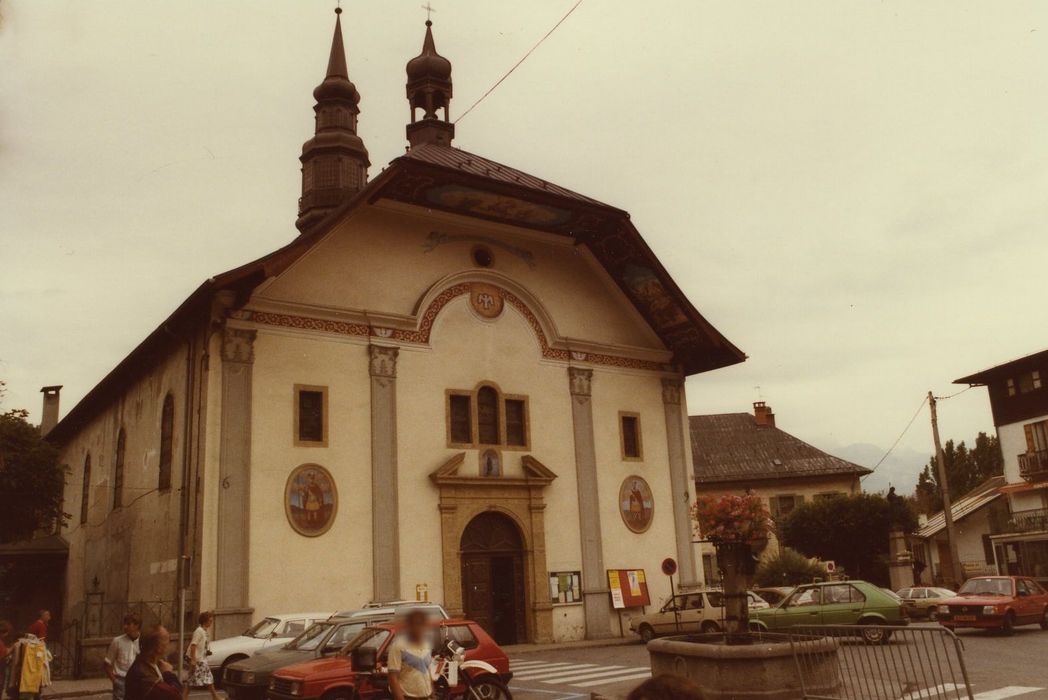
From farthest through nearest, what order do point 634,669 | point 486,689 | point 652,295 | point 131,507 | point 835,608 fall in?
point 652,295
point 131,507
point 835,608
point 634,669
point 486,689

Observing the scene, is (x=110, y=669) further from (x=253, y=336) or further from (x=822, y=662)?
(x=253, y=336)

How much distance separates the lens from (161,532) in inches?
872

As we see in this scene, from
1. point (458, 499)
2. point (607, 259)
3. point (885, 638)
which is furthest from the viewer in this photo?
point (607, 259)

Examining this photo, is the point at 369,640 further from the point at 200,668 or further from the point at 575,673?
the point at 575,673

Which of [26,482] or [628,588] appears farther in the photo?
[26,482]

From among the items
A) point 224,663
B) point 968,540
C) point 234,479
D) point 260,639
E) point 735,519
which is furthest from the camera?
point 968,540

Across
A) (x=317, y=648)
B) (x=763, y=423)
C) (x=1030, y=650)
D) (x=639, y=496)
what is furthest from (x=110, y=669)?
(x=763, y=423)

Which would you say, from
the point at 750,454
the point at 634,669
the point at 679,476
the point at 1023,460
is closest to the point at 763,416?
the point at 750,454

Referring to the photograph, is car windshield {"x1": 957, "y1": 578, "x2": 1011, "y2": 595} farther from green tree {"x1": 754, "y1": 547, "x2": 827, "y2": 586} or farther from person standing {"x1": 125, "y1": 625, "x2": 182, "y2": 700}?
person standing {"x1": 125, "y1": 625, "x2": 182, "y2": 700}

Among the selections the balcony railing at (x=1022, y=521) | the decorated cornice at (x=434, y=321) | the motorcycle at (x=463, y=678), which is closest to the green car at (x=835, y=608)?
the decorated cornice at (x=434, y=321)

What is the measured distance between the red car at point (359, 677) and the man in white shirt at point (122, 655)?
205 cm

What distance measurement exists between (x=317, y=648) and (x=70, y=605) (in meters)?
25.6

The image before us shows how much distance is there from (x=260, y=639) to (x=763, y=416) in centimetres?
4308

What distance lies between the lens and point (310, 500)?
831 inches
